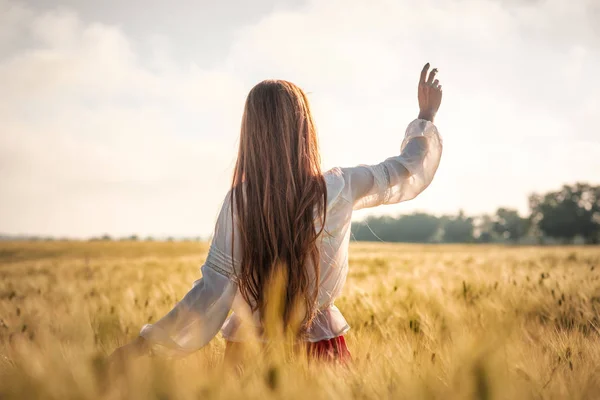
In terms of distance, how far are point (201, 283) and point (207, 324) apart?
143 millimetres

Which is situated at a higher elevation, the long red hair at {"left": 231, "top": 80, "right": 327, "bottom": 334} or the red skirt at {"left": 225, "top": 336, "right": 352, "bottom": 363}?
the long red hair at {"left": 231, "top": 80, "right": 327, "bottom": 334}

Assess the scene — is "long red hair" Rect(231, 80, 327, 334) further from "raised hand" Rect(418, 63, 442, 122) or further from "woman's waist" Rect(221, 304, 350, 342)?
"raised hand" Rect(418, 63, 442, 122)

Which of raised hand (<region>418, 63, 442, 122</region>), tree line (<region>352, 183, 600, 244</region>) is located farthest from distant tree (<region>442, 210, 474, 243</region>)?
raised hand (<region>418, 63, 442, 122</region>)

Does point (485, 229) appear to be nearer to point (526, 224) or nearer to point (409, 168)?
point (526, 224)

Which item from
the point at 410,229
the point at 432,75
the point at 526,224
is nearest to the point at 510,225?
the point at 526,224

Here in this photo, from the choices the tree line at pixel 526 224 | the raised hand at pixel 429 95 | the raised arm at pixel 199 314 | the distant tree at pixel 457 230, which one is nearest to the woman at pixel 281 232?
the raised arm at pixel 199 314

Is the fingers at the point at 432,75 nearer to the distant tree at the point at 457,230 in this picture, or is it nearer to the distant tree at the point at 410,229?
the distant tree at the point at 410,229

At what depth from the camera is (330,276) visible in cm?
193

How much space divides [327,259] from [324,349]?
0.35 metres

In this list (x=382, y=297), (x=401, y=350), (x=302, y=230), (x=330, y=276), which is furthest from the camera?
(x=382, y=297)

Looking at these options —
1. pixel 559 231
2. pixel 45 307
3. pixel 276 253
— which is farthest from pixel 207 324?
pixel 559 231

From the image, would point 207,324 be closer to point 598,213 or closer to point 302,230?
point 302,230

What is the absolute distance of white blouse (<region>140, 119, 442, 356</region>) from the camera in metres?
1.64

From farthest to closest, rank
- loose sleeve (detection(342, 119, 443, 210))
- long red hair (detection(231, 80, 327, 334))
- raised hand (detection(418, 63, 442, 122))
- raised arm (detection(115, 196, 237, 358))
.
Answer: raised hand (detection(418, 63, 442, 122)) → loose sleeve (detection(342, 119, 443, 210)) → long red hair (detection(231, 80, 327, 334)) → raised arm (detection(115, 196, 237, 358))
